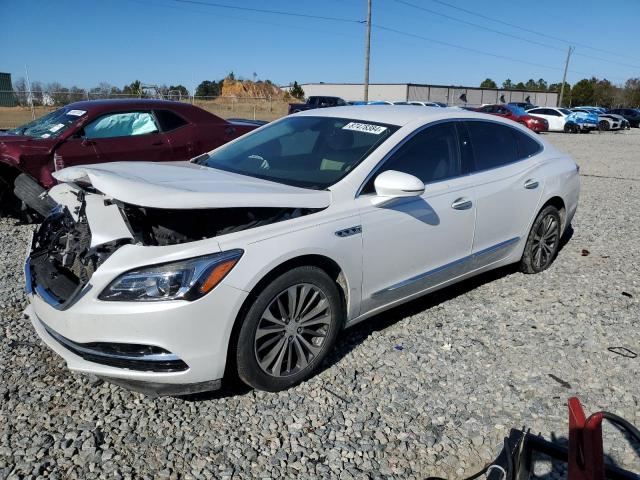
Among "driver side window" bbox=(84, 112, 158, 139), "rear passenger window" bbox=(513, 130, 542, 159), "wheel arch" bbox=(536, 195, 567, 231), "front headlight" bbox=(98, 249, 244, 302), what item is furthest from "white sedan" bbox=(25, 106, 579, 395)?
"driver side window" bbox=(84, 112, 158, 139)

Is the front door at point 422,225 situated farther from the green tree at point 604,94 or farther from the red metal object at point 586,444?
the green tree at point 604,94

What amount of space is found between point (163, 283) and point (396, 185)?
4.87 ft

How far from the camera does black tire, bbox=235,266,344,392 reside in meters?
2.86

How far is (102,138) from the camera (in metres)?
6.98

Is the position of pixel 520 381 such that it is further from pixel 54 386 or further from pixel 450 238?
pixel 54 386

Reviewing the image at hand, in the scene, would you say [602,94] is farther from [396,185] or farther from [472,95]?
[396,185]

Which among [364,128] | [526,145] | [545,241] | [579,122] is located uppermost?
[364,128]

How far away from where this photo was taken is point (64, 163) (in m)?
6.59

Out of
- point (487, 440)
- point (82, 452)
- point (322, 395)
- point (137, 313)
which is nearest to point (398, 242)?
point (322, 395)

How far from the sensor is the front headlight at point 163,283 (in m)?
2.60

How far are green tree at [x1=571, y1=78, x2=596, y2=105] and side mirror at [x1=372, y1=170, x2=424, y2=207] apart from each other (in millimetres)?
88107

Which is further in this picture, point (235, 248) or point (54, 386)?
point (54, 386)

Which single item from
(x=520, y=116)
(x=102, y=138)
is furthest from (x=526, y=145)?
(x=520, y=116)

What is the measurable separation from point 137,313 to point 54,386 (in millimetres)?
1045
